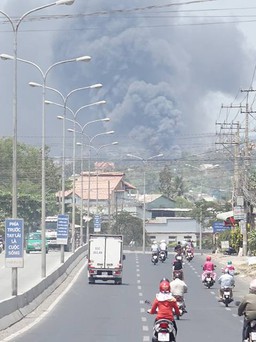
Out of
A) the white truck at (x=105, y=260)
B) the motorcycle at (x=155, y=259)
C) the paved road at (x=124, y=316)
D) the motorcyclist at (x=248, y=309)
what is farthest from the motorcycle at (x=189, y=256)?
the motorcyclist at (x=248, y=309)

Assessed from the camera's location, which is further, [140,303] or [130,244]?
[130,244]

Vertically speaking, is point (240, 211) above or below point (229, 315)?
above

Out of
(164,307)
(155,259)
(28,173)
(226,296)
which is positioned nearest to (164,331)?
(164,307)

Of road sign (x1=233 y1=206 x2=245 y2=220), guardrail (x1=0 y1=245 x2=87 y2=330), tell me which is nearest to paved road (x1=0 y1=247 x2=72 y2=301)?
guardrail (x1=0 y1=245 x2=87 y2=330)

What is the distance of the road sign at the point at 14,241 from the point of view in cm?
3369

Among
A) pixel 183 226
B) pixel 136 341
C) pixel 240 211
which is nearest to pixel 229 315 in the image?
pixel 136 341

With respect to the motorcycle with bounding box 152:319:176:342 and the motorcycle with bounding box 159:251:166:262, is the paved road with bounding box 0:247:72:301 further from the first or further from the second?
the motorcycle with bounding box 152:319:176:342

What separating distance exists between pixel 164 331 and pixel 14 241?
42.1 ft

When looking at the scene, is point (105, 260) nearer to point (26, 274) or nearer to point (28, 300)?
point (26, 274)

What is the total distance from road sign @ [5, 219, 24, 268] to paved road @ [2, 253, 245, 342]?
1.93 m

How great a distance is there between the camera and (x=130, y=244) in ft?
433

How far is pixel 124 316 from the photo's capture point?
3641 centimetres

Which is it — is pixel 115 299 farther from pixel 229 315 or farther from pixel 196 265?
pixel 196 265

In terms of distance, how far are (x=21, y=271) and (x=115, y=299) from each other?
19636 mm
